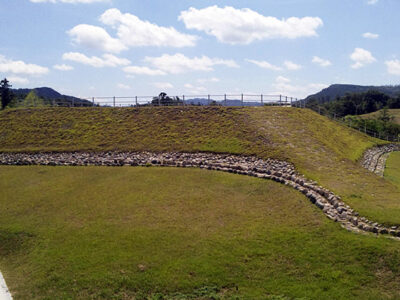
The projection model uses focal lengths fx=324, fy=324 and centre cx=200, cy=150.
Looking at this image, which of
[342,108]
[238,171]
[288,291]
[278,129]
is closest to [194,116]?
[278,129]

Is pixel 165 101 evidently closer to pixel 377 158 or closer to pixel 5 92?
pixel 377 158

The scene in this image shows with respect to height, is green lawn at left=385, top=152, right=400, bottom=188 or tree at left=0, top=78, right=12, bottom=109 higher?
tree at left=0, top=78, right=12, bottom=109

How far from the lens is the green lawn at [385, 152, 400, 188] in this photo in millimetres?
33600

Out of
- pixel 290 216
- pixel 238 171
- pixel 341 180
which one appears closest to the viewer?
pixel 290 216

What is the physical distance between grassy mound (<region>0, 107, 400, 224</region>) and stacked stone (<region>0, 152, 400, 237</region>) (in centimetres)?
110

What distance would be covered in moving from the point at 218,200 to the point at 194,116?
21539 mm

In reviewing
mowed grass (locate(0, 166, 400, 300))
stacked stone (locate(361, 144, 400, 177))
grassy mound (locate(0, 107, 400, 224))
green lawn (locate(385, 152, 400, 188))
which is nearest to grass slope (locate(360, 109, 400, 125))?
stacked stone (locate(361, 144, 400, 177))

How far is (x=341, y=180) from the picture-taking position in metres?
23.9

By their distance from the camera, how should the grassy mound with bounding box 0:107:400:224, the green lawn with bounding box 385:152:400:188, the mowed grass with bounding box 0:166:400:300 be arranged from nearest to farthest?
the mowed grass with bounding box 0:166:400:300 < the grassy mound with bounding box 0:107:400:224 < the green lawn with bounding box 385:152:400:188

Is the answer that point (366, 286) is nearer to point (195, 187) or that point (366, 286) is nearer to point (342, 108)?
point (195, 187)

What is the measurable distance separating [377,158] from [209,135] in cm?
2583

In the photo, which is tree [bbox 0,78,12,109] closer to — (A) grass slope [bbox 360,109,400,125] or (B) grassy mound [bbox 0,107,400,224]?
(B) grassy mound [bbox 0,107,400,224]

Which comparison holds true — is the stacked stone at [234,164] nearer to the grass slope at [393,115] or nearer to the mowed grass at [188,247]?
the mowed grass at [188,247]

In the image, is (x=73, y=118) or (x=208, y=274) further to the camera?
(x=73, y=118)
